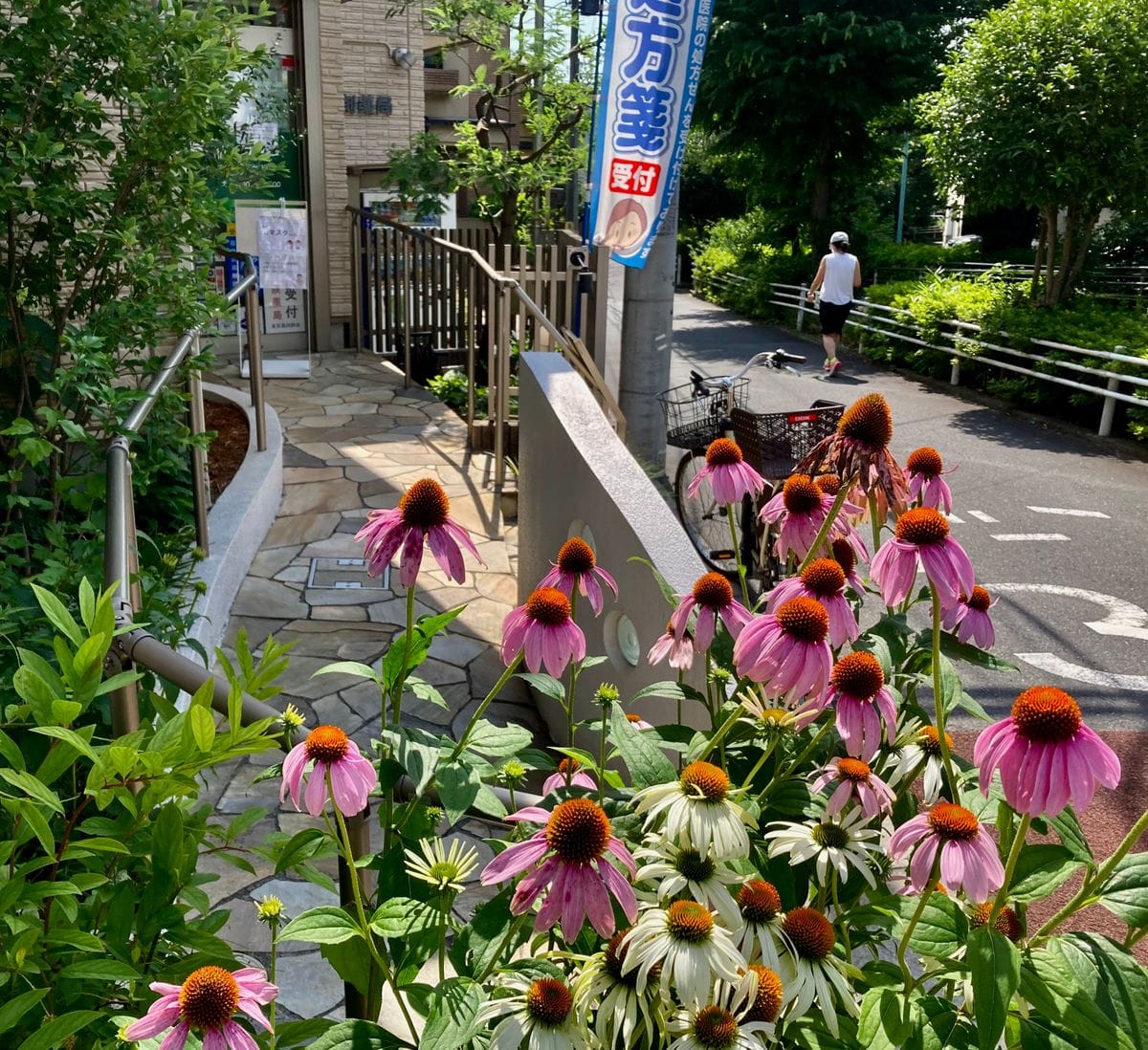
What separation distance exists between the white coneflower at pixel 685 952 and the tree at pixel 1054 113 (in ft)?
45.5

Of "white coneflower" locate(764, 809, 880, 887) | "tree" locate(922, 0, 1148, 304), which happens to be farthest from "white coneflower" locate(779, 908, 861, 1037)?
"tree" locate(922, 0, 1148, 304)

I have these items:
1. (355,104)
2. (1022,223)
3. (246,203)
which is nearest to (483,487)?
(246,203)

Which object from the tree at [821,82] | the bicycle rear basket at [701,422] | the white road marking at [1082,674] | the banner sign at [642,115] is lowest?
the white road marking at [1082,674]

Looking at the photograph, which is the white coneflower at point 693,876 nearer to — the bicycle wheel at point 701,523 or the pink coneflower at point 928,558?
the pink coneflower at point 928,558

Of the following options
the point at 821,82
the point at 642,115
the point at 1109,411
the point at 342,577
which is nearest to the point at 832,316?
the point at 1109,411

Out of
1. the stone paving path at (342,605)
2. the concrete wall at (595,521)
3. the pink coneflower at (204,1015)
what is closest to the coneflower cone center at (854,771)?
the pink coneflower at (204,1015)

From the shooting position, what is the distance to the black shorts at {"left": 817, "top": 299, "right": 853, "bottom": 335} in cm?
1504

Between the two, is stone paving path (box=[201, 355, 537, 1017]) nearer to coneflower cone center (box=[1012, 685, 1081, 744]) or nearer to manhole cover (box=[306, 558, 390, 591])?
manhole cover (box=[306, 558, 390, 591])

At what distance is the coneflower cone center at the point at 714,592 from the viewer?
175cm

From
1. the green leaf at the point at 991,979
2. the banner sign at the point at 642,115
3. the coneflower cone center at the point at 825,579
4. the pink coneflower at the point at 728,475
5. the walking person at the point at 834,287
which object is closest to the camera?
the green leaf at the point at 991,979

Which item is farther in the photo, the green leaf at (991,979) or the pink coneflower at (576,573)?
the pink coneflower at (576,573)

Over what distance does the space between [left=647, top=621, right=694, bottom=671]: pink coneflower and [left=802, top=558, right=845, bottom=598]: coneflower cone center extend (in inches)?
14.2

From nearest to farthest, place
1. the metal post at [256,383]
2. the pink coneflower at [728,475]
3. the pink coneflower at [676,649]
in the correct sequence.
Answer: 1. the pink coneflower at [676,649]
2. the pink coneflower at [728,475]
3. the metal post at [256,383]

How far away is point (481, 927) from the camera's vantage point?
4.52 feet
